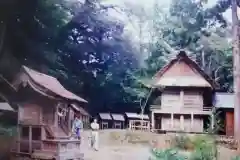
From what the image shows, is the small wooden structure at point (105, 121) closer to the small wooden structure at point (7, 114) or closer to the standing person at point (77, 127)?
the standing person at point (77, 127)

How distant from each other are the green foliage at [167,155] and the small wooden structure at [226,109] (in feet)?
0.99

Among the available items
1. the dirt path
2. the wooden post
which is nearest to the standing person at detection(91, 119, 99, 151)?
the dirt path

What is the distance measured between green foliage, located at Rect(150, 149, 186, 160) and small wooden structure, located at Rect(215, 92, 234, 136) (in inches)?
11.9

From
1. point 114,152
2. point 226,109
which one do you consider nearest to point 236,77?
point 226,109

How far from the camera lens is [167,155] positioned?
2449 millimetres

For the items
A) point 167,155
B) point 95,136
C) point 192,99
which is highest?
point 192,99

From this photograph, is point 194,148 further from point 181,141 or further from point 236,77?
point 236,77

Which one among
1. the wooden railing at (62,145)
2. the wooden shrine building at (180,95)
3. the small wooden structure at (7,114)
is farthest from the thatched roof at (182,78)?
the small wooden structure at (7,114)

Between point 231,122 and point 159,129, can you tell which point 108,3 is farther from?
point 231,122

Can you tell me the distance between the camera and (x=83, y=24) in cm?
269

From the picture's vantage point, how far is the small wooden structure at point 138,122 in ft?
8.17

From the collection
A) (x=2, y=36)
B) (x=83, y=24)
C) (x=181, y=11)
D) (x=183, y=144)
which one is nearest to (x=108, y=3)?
(x=83, y=24)

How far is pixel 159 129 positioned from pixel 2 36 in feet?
4.08

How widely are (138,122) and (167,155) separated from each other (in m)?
0.26
